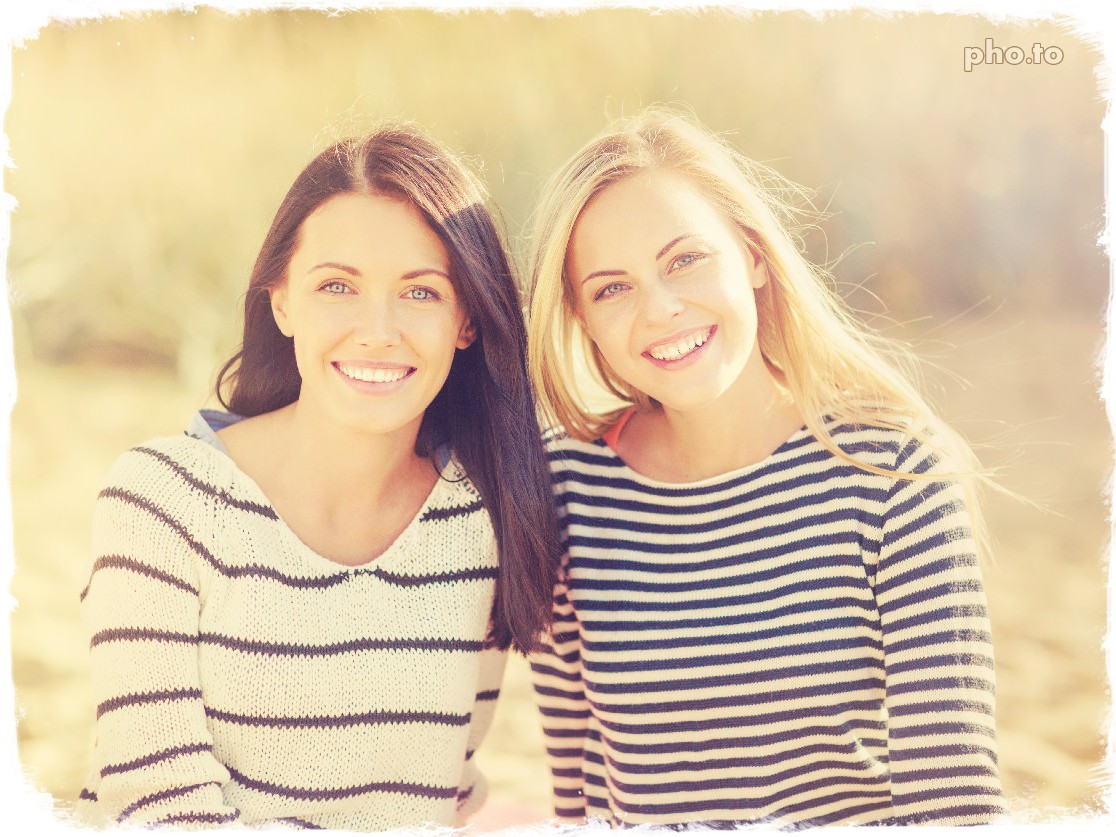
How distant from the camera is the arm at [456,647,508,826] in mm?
2582

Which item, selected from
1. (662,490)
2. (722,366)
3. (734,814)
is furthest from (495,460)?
(734,814)

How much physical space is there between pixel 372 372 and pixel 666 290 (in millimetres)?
635

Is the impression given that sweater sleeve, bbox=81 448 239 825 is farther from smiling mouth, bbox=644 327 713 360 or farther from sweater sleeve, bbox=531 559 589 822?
smiling mouth, bbox=644 327 713 360

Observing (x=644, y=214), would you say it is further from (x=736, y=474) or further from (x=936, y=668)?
(x=936, y=668)

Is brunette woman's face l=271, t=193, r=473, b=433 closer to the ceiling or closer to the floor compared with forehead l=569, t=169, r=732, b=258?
closer to the floor

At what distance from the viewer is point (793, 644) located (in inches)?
89.7

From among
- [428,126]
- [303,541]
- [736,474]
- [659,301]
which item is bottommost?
[303,541]

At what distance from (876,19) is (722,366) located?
4424mm

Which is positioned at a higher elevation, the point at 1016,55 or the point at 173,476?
the point at 1016,55

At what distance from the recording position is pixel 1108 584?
2562 mm

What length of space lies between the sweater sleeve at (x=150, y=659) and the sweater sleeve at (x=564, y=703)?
0.78 meters

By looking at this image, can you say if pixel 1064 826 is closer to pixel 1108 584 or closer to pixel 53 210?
pixel 1108 584

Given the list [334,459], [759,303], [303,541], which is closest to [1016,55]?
[759,303]

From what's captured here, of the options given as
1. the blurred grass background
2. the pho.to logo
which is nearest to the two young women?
the pho.to logo
